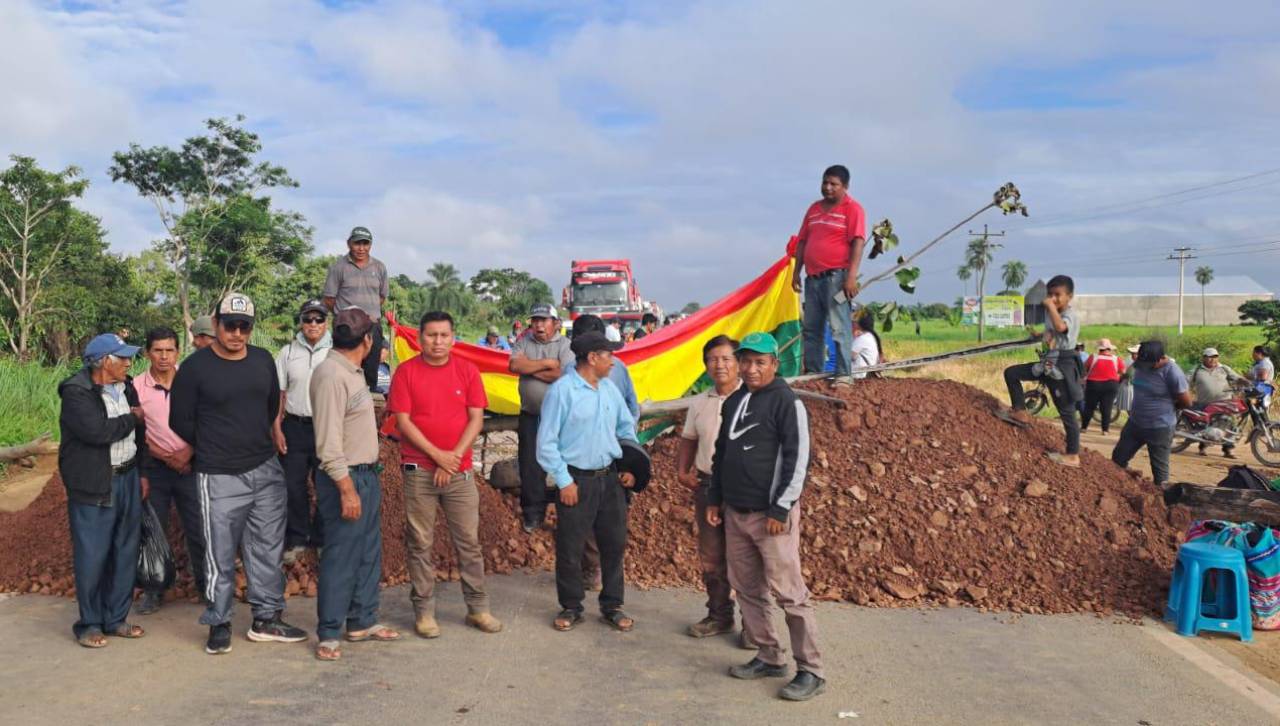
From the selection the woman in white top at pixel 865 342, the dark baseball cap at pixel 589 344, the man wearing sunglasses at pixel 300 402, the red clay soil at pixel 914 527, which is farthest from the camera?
the woman in white top at pixel 865 342

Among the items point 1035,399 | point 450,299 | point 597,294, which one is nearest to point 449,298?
point 450,299

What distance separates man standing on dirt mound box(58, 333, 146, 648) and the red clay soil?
963 mm

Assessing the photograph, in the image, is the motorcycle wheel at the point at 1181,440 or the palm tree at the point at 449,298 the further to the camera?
the palm tree at the point at 449,298

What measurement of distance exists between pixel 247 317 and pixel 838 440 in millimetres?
4587

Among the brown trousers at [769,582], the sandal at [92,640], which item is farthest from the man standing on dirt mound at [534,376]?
the sandal at [92,640]

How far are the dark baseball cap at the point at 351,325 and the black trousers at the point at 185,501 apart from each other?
5.70 ft

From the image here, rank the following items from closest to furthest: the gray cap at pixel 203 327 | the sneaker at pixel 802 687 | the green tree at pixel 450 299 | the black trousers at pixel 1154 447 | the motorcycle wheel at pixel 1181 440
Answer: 1. the sneaker at pixel 802 687
2. the gray cap at pixel 203 327
3. the black trousers at pixel 1154 447
4. the motorcycle wheel at pixel 1181 440
5. the green tree at pixel 450 299

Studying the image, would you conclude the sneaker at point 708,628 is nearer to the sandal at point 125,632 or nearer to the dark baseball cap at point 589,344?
the dark baseball cap at point 589,344

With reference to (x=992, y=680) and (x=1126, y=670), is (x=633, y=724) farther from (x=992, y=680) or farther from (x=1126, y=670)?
(x=1126, y=670)

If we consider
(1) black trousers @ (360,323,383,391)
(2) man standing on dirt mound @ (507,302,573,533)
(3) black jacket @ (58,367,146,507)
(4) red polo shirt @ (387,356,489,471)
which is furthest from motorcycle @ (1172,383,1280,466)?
(3) black jacket @ (58,367,146,507)

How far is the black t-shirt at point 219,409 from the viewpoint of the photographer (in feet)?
16.0

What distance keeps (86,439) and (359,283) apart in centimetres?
310

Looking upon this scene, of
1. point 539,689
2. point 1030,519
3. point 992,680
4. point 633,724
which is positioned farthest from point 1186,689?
point 539,689

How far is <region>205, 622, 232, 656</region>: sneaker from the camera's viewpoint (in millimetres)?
5012
